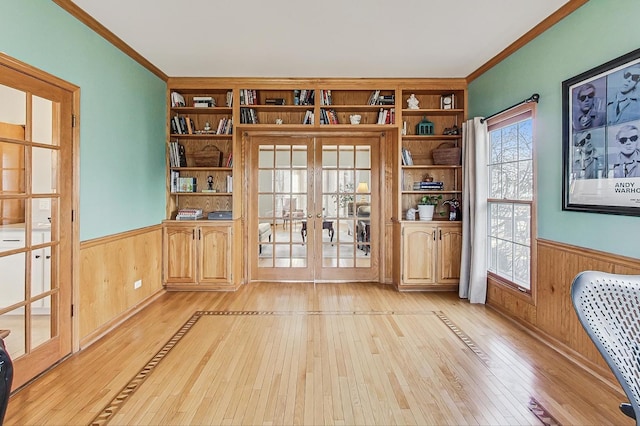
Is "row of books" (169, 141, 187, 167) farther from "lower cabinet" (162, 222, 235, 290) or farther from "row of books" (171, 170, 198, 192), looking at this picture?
"lower cabinet" (162, 222, 235, 290)

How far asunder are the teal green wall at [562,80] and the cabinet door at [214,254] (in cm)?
356

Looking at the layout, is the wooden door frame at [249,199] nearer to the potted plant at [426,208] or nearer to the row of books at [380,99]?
the row of books at [380,99]

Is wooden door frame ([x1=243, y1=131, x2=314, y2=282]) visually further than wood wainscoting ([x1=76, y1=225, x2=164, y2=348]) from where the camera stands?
Yes

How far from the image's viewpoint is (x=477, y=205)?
161 inches

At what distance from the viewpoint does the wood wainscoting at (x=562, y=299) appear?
2461 mm

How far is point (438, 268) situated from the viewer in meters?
4.67

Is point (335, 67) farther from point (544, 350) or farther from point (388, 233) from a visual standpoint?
point (544, 350)

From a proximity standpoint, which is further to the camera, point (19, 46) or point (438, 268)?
point (438, 268)

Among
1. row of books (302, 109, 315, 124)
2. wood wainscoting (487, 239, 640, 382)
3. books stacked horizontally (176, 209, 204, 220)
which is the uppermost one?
row of books (302, 109, 315, 124)

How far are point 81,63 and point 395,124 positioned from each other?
3.49 m

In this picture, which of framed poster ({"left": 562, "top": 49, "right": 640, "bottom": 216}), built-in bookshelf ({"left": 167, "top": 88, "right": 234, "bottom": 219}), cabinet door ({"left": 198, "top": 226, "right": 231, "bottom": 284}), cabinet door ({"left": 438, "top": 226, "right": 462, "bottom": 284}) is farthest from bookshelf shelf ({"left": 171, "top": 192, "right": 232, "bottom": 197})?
framed poster ({"left": 562, "top": 49, "right": 640, "bottom": 216})

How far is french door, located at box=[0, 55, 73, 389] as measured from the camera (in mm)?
2264

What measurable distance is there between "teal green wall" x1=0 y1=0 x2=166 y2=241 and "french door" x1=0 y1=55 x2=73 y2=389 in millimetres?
180

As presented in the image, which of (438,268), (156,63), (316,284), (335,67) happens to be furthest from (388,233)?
(156,63)
